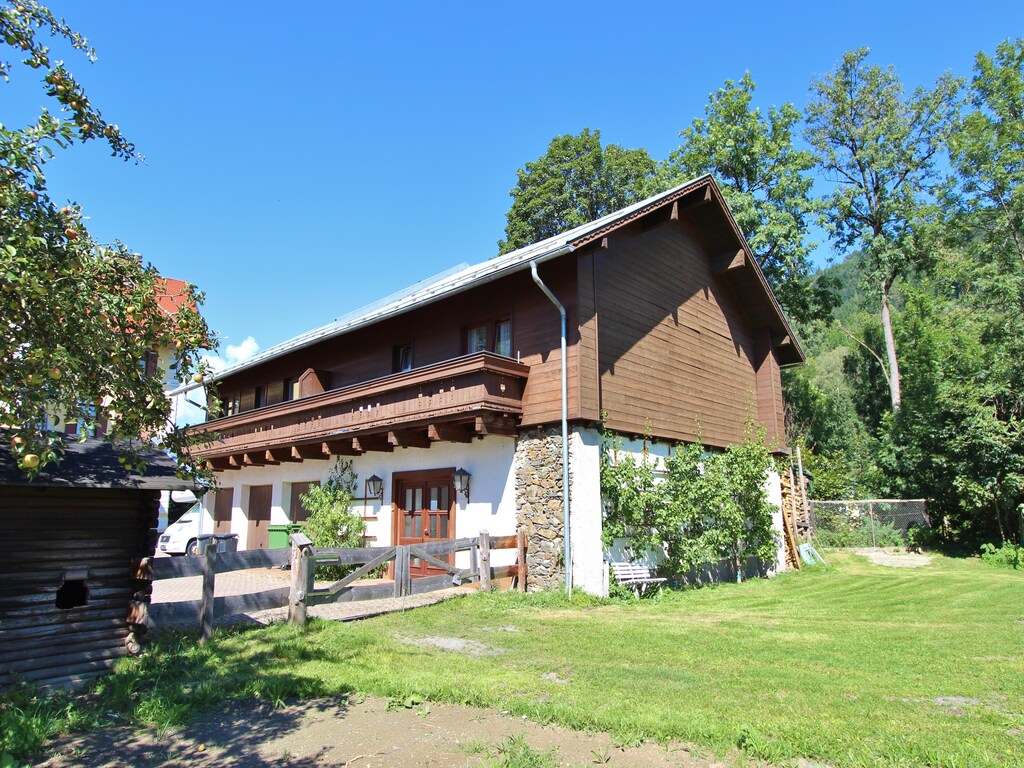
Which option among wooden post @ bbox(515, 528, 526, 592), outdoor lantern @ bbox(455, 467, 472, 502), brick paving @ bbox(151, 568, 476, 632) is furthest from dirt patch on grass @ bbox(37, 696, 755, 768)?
outdoor lantern @ bbox(455, 467, 472, 502)

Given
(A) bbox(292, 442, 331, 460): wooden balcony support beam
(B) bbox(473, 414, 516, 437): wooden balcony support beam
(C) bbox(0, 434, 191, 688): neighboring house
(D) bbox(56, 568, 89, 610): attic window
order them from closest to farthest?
1. (C) bbox(0, 434, 191, 688): neighboring house
2. (D) bbox(56, 568, 89, 610): attic window
3. (B) bbox(473, 414, 516, 437): wooden balcony support beam
4. (A) bbox(292, 442, 331, 460): wooden balcony support beam

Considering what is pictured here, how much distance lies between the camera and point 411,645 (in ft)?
25.9

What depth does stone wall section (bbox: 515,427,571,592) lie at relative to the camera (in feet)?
38.9

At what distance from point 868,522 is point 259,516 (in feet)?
68.5

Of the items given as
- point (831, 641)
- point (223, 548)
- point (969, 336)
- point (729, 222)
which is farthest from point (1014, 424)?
point (223, 548)

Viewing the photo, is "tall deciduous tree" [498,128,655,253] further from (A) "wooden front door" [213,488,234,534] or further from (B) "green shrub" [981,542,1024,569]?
(B) "green shrub" [981,542,1024,569]

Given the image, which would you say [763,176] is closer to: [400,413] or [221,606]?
[400,413]

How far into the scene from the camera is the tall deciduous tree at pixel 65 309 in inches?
195

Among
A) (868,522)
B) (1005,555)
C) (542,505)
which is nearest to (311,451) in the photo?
(542,505)

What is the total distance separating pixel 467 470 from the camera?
13.5 m

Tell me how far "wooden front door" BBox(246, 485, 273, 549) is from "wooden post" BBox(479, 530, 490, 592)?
33.1 ft

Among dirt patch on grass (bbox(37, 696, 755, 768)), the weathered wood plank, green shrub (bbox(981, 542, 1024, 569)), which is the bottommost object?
dirt patch on grass (bbox(37, 696, 755, 768))

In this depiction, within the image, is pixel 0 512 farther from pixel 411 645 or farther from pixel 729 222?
pixel 729 222

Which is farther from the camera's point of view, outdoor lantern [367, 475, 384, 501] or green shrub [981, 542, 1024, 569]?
green shrub [981, 542, 1024, 569]
